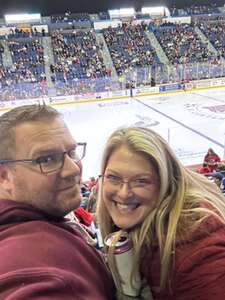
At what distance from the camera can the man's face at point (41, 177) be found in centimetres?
98

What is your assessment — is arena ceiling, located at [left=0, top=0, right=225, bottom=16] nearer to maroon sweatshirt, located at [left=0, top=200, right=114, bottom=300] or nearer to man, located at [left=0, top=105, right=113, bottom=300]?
man, located at [left=0, top=105, right=113, bottom=300]

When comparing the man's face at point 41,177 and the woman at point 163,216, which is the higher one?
the man's face at point 41,177

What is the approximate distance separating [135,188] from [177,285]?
0.37 metres

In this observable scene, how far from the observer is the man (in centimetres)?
72

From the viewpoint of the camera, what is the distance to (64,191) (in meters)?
1.02

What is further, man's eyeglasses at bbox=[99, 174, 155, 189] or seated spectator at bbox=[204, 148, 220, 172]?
seated spectator at bbox=[204, 148, 220, 172]

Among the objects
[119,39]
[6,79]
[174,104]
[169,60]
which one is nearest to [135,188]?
[174,104]

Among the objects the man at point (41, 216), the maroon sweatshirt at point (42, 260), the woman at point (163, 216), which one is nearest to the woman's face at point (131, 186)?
the woman at point (163, 216)

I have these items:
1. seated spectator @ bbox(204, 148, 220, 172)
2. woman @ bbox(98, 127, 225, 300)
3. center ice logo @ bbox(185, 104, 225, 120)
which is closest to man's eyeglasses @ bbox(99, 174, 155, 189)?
woman @ bbox(98, 127, 225, 300)

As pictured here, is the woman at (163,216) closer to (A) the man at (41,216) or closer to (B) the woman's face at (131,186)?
(B) the woman's face at (131,186)

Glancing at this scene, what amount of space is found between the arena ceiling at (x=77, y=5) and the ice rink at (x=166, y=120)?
442 inches

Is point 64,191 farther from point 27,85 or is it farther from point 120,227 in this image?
point 27,85

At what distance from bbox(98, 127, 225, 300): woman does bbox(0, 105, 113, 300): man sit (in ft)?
0.59

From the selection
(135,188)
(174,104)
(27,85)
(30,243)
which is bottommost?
(174,104)
